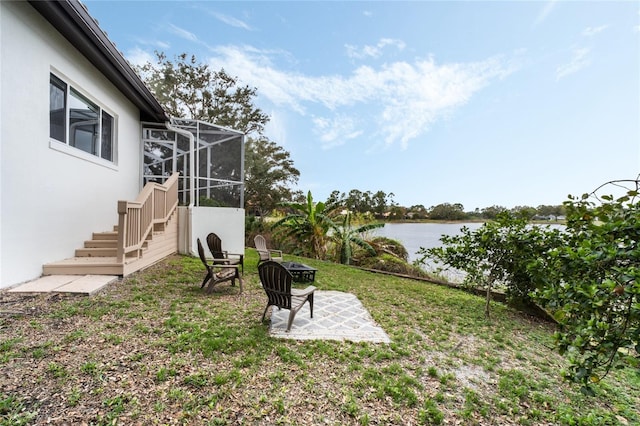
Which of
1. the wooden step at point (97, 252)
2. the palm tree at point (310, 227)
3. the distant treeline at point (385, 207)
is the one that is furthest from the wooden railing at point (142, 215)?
the distant treeline at point (385, 207)

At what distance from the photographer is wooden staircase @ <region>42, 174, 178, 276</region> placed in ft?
18.8

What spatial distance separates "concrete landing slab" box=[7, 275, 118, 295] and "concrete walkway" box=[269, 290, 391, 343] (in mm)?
3292

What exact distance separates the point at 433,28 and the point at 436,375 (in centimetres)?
1317

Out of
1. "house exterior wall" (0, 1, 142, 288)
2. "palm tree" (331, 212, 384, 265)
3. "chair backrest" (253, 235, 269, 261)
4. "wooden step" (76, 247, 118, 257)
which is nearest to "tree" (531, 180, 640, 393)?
"chair backrest" (253, 235, 269, 261)

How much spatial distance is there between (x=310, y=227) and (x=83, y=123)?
8.43 meters

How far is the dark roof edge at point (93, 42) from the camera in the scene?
4.98 metres

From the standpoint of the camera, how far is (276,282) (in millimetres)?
4484

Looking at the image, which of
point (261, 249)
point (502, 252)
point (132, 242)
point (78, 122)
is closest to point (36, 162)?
point (78, 122)

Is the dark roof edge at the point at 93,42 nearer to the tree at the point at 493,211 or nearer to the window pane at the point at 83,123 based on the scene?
the window pane at the point at 83,123

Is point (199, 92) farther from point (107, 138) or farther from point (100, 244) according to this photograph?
point (100, 244)

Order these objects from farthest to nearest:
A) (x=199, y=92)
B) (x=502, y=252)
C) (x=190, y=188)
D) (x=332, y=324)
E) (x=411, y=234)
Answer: (x=199, y=92) → (x=411, y=234) → (x=190, y=188) → (x=502, y=252) → (x=332, y=324)

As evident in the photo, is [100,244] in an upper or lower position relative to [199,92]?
Answer: lower

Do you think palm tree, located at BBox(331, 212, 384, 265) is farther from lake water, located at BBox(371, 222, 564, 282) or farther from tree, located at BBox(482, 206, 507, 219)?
tree, located at BBox(482, 206, 507, 219)

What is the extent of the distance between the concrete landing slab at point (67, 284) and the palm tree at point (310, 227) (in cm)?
777
